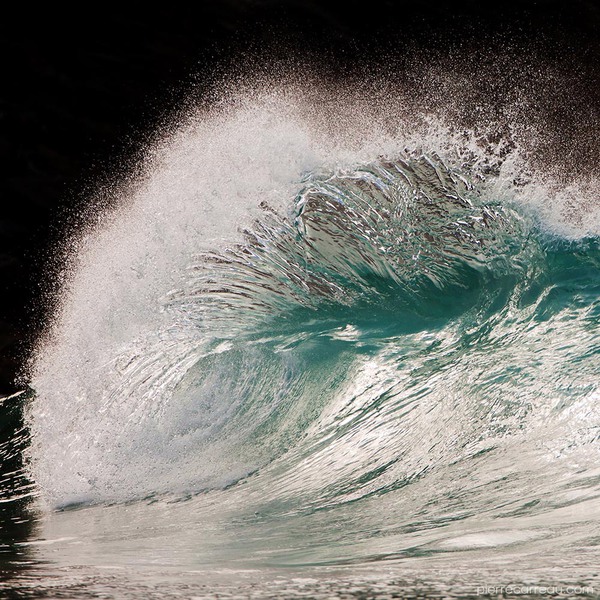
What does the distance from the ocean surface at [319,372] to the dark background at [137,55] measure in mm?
2303

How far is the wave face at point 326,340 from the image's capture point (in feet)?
8.14

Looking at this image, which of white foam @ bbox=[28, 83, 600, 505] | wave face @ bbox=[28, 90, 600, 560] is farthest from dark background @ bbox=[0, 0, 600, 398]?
wave face @ bbox=[28, 90, 600, 560]

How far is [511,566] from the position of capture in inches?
66.0

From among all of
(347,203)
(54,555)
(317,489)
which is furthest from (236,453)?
(347,203)

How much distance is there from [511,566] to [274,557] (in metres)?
0.61

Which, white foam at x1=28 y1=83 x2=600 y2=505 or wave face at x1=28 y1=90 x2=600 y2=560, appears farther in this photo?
white foam at x1=28 y1=83 x2=600 y2=505

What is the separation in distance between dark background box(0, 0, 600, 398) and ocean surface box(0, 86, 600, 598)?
2.30m

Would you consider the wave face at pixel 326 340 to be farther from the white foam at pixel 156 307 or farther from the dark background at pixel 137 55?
the dark background at pixel 137 55

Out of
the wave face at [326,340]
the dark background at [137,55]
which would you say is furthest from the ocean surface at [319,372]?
the dark background at [137,55]

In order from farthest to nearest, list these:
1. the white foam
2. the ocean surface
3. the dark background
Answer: the dark background
the white foam
the ocean surface

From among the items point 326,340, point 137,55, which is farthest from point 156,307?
point 137,55

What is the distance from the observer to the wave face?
2482mm

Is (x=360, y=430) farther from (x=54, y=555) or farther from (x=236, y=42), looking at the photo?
(x=236, y=42)

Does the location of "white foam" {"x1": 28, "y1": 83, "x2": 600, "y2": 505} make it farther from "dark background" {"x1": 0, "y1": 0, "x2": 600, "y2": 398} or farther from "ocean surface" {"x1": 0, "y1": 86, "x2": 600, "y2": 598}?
"dark background" {"x1": 0, "y1": 0, "x2": 600, "y2": 398}
